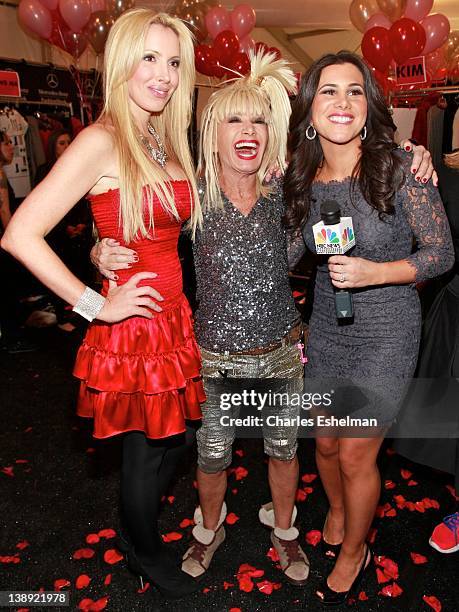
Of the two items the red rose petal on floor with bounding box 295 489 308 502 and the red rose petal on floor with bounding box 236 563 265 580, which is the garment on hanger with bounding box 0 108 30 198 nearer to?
the red rose petal on floor with bounding box 295 489 308 502

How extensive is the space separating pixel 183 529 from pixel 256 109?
1761mm

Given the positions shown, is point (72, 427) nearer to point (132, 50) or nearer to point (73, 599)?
point (73, 599)

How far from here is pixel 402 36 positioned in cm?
519

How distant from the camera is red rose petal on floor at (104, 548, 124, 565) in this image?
2.15 metres

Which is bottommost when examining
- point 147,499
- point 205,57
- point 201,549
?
point 201,549

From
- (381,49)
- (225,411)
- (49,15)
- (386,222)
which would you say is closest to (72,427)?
(225,411)

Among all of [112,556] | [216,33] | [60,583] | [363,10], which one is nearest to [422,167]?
[112,556]

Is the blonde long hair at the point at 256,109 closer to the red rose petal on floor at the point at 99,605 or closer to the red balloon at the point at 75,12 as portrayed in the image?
the red rose petal on floor at the point at 99,605

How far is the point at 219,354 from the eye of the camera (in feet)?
6.11

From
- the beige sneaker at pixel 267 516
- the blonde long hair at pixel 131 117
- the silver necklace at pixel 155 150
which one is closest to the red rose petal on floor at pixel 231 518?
the beige sneaker at pixel 267 516

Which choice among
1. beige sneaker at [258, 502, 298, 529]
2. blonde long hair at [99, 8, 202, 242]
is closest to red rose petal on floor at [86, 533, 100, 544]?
beige sneaker at [258, 502, 298, 529]

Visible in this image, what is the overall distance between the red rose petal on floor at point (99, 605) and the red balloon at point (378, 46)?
536 centimetres

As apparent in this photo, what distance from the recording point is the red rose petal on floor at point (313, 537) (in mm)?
2258

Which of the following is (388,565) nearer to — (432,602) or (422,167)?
(432,602)
